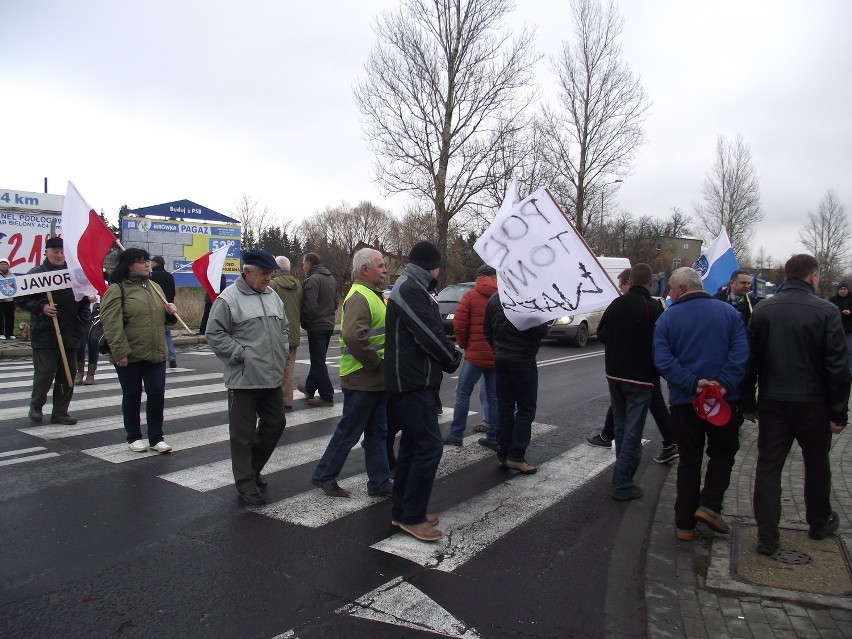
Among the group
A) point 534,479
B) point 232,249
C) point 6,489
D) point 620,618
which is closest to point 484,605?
point 620,618

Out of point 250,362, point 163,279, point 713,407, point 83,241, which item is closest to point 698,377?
point 713,407

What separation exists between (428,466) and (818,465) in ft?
→ 8.24

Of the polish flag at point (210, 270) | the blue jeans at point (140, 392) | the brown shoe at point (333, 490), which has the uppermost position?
the polish flag at point (210, 270)

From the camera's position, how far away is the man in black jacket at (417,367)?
4.14 m

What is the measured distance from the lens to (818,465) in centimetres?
409

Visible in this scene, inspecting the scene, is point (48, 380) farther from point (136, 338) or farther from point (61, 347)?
point (136, 338)

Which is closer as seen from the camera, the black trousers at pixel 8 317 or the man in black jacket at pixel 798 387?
the man in black jacket at pixel 798 387

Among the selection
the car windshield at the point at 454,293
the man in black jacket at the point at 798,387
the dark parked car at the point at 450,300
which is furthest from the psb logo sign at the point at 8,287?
the car windshield at the point at 454,293

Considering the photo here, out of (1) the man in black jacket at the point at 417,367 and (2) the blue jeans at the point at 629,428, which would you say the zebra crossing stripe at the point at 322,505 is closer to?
(1) the man in black jacket at the point at 417,367

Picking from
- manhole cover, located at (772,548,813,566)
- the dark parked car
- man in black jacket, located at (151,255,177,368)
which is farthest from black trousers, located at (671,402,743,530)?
the dark parked car

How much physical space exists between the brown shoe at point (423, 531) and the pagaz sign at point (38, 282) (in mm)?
5040

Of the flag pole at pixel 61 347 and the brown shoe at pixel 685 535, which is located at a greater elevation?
the flag pole at pixel 61 347

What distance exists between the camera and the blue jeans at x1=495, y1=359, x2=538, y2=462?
221 inches

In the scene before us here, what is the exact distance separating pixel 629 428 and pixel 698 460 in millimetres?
827
